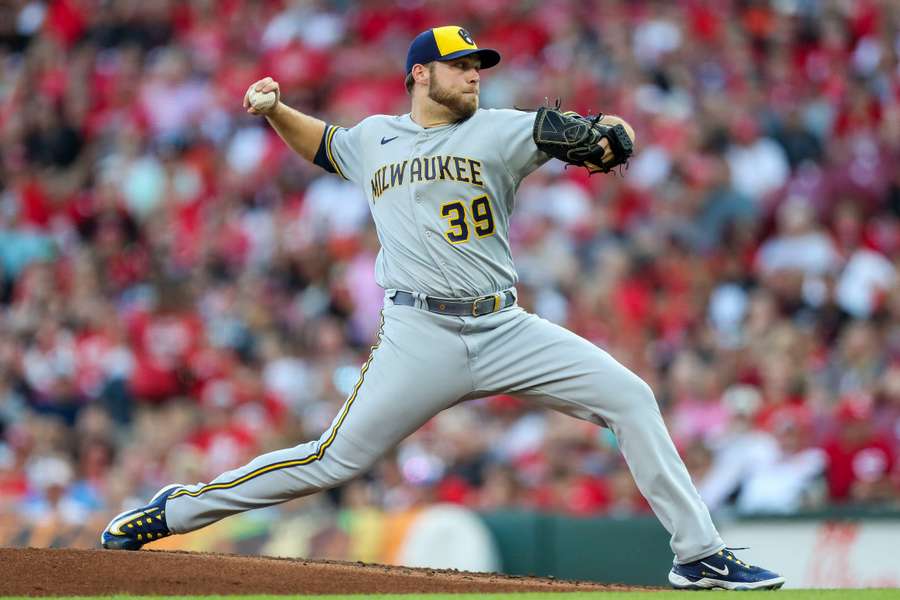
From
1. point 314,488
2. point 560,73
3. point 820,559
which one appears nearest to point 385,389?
point 314,488

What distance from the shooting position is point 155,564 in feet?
17.5

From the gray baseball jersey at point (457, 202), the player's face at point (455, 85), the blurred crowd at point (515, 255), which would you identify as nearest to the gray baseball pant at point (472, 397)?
the gray baseball jersey at point (457, 202)

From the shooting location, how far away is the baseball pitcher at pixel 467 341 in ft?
17.1

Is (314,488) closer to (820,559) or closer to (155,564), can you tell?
(155,564)

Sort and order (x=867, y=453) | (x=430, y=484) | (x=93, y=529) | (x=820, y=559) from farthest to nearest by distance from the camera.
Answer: (x=430, y=484) < (x=93, y=529) < (x=867, y=453) < (x=820, y=559)

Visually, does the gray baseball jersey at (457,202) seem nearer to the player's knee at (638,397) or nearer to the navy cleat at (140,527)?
the player's knee at (638,397)

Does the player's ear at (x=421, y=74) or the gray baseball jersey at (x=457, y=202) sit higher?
the player's ear at (x=421, y=74)

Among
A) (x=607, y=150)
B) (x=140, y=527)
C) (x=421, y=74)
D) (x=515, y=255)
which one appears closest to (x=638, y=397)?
(x=607, y=150)

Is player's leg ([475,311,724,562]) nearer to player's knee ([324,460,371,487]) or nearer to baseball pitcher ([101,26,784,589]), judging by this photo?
baseball pitcher ([101,26,784,589])

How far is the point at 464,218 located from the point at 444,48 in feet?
2.11

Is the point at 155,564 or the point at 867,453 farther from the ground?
the point at 867,453

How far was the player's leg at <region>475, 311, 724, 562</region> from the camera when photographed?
204 inches

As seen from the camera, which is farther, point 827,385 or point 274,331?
point 274,331

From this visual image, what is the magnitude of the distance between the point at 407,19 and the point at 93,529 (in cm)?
689
